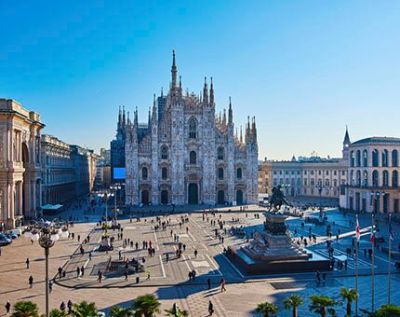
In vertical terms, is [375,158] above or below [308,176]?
above

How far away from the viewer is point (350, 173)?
79.1 meters

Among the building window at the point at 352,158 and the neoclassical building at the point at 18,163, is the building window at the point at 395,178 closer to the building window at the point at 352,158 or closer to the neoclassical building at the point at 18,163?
the building window at the point at 352,158

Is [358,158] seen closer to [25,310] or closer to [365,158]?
[365,158]

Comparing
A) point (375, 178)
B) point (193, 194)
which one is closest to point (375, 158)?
point (375, 178)

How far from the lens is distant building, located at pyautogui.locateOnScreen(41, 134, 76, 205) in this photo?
252ft

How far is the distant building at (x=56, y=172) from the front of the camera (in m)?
76.9

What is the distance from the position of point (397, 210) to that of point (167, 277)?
52.1 metres

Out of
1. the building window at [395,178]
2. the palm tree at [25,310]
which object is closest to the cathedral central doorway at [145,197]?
the building window at [395,178]

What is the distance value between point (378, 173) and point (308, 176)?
1657 inches

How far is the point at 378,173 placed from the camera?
237ft

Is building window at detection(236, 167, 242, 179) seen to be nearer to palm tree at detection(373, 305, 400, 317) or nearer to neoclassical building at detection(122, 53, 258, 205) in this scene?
neoclassical building at detection(122, 53, 258, 205)

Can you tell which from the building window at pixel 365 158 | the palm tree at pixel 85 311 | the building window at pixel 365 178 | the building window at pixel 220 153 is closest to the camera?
the palm tree at pixel 85 311

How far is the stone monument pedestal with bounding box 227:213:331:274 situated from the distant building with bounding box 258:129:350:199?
72.3 m

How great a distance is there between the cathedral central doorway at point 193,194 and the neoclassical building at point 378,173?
30359 mm
